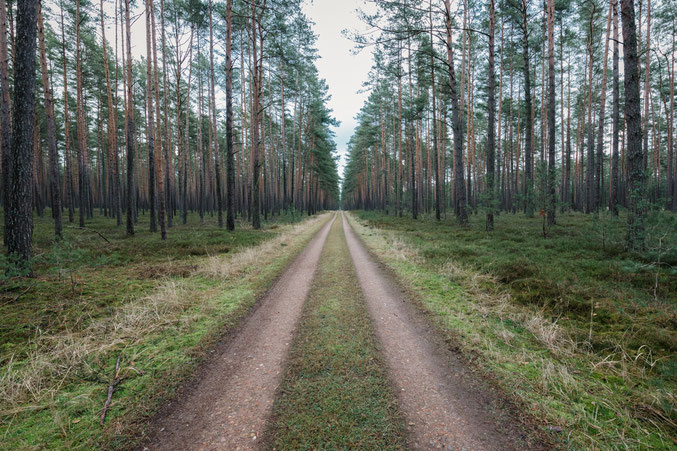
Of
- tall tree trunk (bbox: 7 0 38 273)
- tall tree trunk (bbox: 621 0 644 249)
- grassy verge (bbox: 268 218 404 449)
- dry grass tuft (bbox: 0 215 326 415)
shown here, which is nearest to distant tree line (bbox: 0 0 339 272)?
tall tree trunk (bbox: 7 0 38 273)

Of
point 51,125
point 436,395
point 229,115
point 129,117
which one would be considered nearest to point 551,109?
point 436,395

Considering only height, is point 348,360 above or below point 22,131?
below

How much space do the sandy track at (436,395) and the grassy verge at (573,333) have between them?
32 cm

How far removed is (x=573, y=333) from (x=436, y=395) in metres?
2.81

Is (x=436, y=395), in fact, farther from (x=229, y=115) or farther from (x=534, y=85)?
(x=534, y=85)

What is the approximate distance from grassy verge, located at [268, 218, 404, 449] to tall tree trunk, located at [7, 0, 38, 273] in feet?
22.7

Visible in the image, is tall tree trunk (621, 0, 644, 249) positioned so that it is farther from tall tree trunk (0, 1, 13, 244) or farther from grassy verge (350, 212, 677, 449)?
tall tree trunk (0, 1, 13, 244)

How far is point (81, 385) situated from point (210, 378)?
4.42ft

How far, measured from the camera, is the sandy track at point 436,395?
2061 mm

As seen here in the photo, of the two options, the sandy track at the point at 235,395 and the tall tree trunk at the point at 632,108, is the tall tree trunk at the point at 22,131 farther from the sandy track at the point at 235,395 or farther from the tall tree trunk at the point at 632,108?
the tall tree trunk at the point at 632,108

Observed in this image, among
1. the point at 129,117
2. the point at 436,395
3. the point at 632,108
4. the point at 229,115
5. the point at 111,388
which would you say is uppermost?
the point at 229,115

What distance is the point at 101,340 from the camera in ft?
11.9

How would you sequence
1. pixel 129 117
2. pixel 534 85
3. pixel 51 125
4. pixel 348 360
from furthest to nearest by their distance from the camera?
pixel 534 85, pixel 129 117, pixel 51 125, pixel 348 360

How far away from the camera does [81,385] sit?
2736 millimetres
